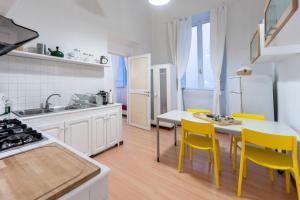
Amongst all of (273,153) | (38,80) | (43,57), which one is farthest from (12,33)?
(273,153)

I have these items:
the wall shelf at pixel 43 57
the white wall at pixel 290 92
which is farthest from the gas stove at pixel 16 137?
the white wall at pixel 290 92

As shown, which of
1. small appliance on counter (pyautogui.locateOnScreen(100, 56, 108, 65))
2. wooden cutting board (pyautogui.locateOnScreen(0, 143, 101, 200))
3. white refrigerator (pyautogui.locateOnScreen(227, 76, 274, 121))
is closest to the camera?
wooden cutting board (pyautogui.locateOnScreen(0, 143, 101, 200))

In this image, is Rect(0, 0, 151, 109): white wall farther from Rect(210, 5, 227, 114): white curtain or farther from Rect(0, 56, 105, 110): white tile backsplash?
Rect(210, 5, 227, 114): white curtain

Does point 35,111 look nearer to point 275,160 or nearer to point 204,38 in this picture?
point 275,160

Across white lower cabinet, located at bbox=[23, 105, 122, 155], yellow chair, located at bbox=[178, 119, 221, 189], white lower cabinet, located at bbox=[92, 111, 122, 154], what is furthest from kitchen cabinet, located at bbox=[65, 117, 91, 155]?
yellow chair, located at bbox=[178, 119, 221, 189]

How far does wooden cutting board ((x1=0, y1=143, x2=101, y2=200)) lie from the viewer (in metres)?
0.56

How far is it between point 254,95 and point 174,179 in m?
2.07

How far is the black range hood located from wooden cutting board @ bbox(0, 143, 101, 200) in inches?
33.6

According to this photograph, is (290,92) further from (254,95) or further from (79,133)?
(79,133)

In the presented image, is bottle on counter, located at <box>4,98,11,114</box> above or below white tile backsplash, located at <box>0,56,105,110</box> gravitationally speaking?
below

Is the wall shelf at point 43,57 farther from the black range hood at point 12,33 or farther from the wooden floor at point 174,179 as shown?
the wooden floor at point 174,179

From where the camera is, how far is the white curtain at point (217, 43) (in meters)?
3.55

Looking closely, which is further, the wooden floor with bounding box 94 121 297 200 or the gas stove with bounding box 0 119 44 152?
the wooden floor with bounding box 94 121 297 200

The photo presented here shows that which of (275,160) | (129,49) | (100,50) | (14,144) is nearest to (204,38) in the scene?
(129,49)
